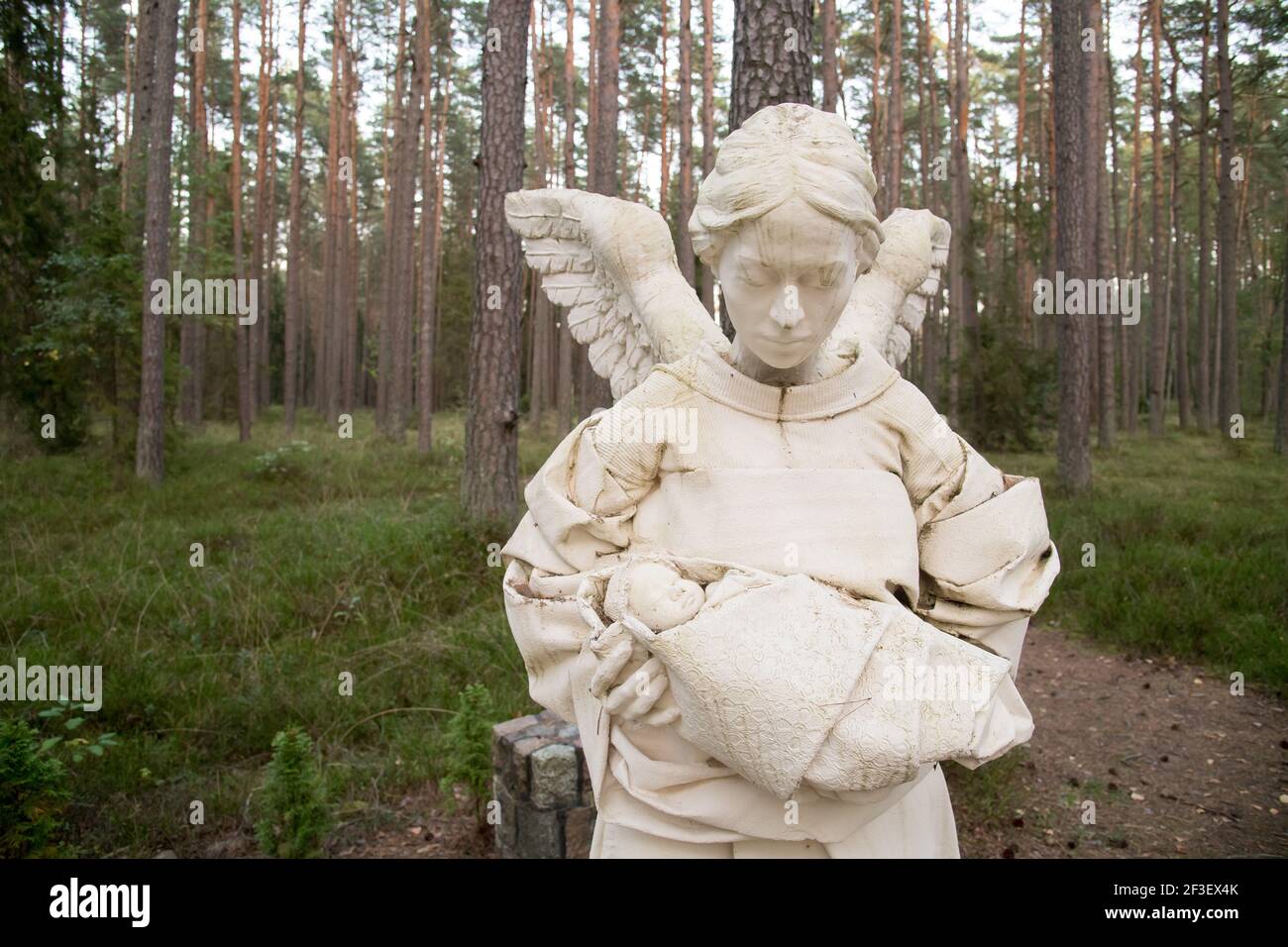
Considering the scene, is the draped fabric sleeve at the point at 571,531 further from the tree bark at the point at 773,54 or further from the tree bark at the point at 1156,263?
the tree bark at the point at 1156,263

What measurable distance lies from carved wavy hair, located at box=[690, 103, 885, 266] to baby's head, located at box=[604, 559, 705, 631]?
22.9 inches

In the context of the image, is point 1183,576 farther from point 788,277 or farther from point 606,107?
point 606,107

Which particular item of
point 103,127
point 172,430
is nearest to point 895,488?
point 172,430

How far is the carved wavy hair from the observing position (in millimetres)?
1353

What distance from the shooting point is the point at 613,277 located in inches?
92.2

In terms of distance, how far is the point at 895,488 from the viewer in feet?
5.16

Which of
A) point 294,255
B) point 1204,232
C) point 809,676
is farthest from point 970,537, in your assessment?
point 294,255

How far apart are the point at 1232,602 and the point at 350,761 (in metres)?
6.25

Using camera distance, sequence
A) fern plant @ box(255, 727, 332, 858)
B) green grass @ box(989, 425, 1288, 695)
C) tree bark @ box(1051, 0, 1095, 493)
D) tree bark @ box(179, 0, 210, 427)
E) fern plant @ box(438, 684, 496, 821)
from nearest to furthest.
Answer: fern plant @ box(255, 727, 332, 858) < fern plant @ box(438, 684, 496, 821) < green grass @ box(989, 425, 1288, 695) < tree bark @ box(1051, 0, 1095, 493) < tree bark @ box(179, 0, 210, 427)

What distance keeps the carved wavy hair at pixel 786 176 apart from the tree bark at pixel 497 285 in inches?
229

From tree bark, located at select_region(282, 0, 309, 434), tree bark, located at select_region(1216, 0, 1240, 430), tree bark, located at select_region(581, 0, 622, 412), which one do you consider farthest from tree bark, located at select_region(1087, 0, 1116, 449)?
tree bark, located at select_region(282, 0, 309, 434)

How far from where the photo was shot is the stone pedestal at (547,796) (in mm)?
3410

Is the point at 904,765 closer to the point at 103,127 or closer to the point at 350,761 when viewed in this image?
the point at 350,761

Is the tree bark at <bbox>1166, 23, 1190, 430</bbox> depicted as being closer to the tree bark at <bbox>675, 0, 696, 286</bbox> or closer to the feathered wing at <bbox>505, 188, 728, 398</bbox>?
the tree bark at <bbox>675, 0, 696, 286</bbox>
